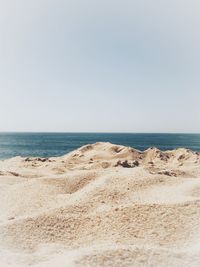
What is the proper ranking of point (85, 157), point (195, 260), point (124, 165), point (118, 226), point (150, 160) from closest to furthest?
point (195, 260), point (118, 226), point (124, 165), point (150, 160), point (85, 157)

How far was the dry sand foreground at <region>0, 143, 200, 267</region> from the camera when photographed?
8289mm

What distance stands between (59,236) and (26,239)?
0.85 m

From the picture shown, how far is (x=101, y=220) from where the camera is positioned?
10945 mm

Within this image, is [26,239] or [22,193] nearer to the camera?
[26,239]

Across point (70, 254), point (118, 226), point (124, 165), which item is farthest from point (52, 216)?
point (124, 165)

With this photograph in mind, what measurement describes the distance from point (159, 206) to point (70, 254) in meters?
3.81

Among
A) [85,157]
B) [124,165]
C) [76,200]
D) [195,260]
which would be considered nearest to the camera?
[195,260]

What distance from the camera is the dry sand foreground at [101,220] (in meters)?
8.29

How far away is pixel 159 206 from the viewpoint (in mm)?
11453

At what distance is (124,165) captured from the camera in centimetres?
2219

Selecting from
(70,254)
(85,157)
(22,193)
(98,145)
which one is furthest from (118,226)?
(98,145)

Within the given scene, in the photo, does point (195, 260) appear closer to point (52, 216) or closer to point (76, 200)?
point (52, 216)

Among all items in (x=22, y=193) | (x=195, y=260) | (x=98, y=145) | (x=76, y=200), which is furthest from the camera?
(x=98, y=145)

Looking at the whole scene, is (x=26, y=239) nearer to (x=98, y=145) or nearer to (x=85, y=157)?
(x=85, y=157)
